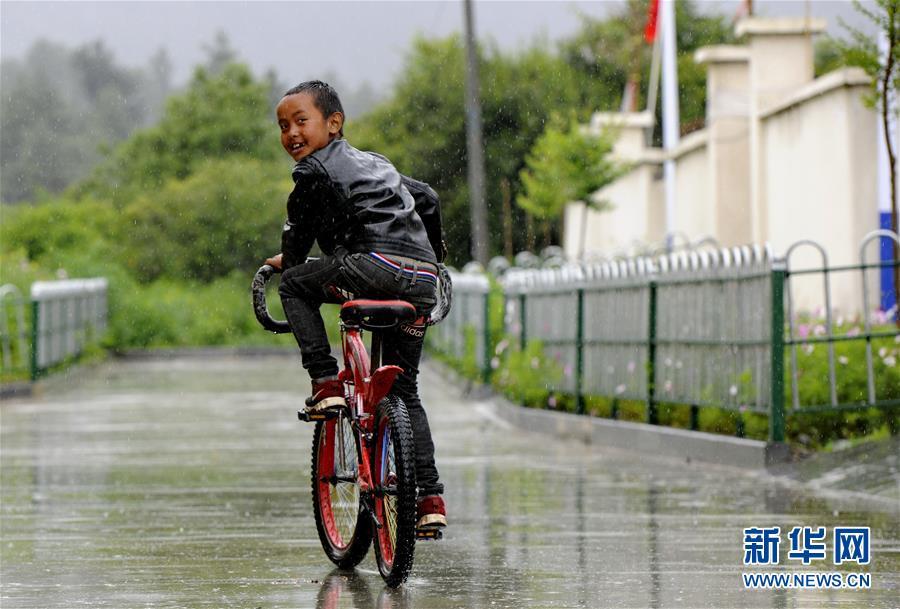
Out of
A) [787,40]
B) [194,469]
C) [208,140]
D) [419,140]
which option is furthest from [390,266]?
[208,140]

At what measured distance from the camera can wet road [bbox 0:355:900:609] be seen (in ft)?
23.0

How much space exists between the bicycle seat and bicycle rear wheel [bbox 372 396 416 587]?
288 mm

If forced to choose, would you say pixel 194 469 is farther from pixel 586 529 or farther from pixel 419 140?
pixel 419 140

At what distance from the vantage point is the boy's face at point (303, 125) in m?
7.21

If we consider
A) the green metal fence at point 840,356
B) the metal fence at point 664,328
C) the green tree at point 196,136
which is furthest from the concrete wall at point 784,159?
the green tree at point 196,136

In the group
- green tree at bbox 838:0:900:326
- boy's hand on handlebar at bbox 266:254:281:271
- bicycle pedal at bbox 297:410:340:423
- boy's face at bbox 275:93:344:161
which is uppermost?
green tree at bbox 838:0:900:326

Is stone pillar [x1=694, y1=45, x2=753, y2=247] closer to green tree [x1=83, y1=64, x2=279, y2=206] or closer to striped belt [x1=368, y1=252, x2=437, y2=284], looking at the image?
striped belt [x1=368, y1=252, x2=437, y2=284]

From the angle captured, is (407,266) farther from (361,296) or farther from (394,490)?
(394,490)

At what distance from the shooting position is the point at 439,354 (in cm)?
2998

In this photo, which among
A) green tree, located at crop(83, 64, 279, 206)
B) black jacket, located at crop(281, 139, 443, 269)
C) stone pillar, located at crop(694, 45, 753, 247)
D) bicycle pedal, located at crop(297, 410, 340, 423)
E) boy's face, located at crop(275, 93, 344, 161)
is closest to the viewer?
black jacket, located at crop(281, 139, 443, 269)

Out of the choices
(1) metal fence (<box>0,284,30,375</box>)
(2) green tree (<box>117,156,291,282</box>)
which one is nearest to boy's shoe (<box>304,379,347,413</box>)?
(1) metal fence (<box>0,284,30,375</box>)

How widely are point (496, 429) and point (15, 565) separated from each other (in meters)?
9.30

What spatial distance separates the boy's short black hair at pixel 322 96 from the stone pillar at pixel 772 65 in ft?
51.9

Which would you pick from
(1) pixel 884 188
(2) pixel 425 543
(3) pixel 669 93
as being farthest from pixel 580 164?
(2) pixel 425 543
